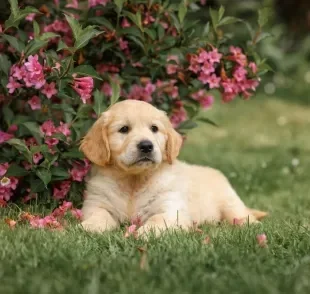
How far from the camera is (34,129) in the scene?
16.4ft

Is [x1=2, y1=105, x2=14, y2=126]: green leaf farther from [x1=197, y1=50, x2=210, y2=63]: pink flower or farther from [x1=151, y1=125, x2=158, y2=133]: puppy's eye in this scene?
[x1=197, y1=50, x2=210, y2=63]: pink flower

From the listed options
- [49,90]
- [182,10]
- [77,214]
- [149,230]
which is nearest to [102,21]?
[182,10]

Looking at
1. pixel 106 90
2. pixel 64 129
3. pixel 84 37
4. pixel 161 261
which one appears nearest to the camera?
pixel 161 261

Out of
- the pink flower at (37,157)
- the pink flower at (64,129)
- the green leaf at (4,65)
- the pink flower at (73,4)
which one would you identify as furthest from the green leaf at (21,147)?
the pink flower at (73,4)

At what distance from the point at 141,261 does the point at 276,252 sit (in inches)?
32.1

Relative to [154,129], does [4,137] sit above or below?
below

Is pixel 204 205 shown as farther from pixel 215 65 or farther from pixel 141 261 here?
pixel 141 261

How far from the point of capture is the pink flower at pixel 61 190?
528 cm

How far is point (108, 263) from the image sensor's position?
3.49m

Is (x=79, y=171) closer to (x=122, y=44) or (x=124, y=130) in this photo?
(x=124, y=130)

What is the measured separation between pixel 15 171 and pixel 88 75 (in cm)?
90

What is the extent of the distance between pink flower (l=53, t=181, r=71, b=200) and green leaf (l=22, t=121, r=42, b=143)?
43 cm

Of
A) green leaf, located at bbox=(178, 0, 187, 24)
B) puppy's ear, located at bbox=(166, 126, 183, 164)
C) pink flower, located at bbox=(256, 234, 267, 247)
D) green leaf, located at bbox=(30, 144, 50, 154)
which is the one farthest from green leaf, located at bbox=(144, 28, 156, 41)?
pink flower, located at bbox=(256, 234, 267, 247)

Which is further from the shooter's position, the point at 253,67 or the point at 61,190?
the point at 253,67
